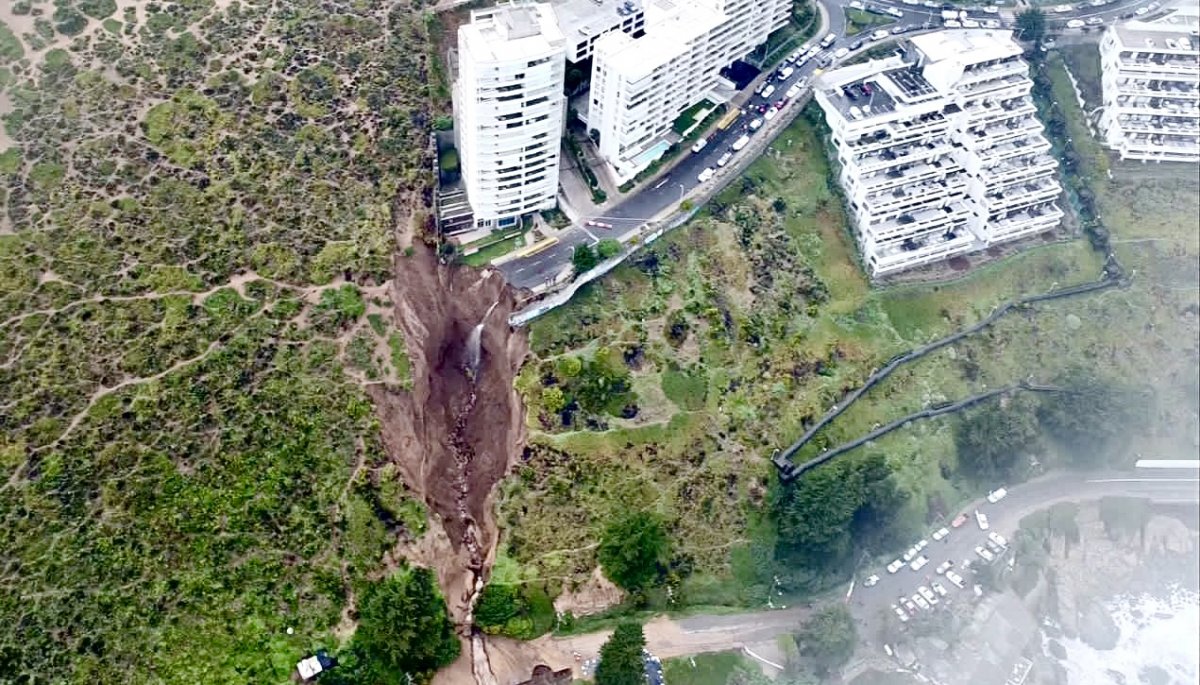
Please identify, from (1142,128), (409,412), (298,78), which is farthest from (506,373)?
(1142,128)

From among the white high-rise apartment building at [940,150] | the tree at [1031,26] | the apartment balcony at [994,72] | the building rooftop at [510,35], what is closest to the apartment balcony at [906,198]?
the white high-rise apartment building at [940,150]

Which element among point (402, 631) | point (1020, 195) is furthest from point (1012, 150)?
point (402, 631)

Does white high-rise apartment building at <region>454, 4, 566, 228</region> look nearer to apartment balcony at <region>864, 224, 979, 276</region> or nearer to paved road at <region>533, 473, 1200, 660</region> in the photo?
apartment balcony at <region>864, 224, 979, 276</region>

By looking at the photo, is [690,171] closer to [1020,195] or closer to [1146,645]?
[1020,195]

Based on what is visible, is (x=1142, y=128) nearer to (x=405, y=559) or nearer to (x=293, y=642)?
(x=405, y=559)

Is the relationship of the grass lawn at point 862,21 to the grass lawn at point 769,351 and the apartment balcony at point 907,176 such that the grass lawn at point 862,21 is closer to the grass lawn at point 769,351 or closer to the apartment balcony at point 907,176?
the grass lawn at point 769,351
